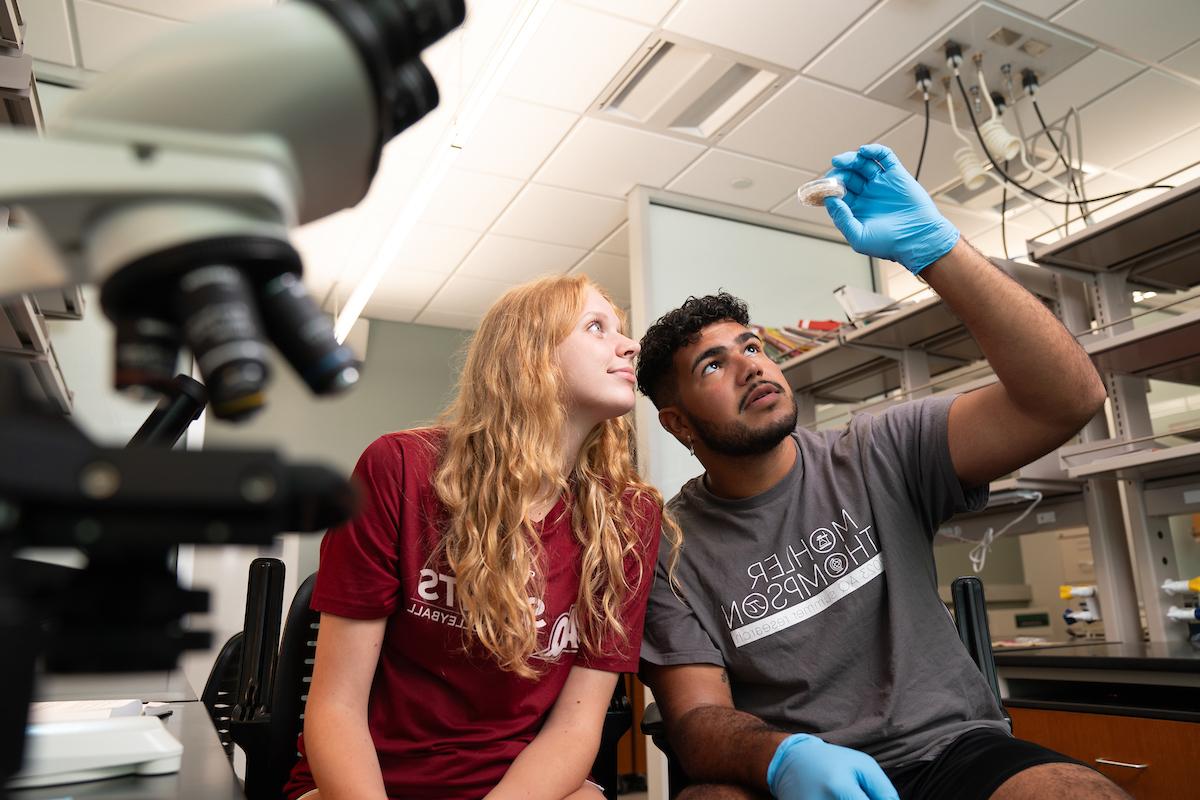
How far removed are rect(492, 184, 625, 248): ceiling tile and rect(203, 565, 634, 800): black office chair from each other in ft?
8.96

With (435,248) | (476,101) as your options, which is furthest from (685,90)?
(435,248)

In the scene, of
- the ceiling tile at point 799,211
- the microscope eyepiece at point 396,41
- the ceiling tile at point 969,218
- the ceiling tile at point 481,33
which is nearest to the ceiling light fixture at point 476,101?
the ceiling tile at point 481,33

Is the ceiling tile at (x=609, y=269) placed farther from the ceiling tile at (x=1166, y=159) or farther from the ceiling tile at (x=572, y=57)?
the ceiling tile at (x=1166, y=159)

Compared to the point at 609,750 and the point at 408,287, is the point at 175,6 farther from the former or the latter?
the point at 609,750

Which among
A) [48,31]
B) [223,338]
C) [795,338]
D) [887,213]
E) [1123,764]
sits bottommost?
[1123,764]

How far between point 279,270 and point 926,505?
1.28 meters

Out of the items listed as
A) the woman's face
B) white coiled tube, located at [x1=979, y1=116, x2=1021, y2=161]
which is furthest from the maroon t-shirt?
white coiled tube, located at [x1=979, y1=116, x2=1021, y2=161]

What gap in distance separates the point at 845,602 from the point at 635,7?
219 cm

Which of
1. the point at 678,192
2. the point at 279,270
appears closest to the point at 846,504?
the point at 279,270

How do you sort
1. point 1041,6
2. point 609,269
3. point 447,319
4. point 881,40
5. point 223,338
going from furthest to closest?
point 447,319, point 609,269, point 881,40, point 1041,6, point 223,338

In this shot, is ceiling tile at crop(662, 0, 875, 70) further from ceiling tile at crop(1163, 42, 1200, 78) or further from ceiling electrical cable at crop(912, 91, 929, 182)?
ceiling tile at crop(1163, 42, 1200, 78)

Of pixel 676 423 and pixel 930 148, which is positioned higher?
pixel 930 148

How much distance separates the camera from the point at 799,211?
4.25 meters

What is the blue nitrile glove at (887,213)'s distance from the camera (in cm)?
134
